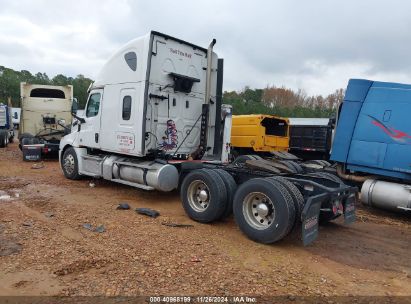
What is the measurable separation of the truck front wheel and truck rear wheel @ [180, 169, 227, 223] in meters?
4.74

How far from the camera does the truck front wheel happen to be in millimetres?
10199

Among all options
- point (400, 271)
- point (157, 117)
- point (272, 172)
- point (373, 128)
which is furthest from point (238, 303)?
point (373, 128)

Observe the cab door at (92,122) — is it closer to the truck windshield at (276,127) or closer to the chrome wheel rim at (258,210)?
the chrome wheel rim at (258,210)

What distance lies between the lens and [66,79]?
6012cm

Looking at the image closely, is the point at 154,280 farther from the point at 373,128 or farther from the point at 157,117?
the point at 373,128

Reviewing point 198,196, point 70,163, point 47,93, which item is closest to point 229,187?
point 198,196

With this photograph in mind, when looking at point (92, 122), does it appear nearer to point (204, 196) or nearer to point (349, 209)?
point (204, 196)

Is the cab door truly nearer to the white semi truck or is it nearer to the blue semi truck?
the white semi truck

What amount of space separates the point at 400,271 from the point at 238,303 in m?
2.44

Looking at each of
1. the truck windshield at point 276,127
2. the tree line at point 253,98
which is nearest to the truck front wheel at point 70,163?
the truck windshield at point 276,127

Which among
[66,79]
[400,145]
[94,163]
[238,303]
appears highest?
[66,79]

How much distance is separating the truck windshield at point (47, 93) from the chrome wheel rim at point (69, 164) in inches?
310

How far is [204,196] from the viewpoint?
20.9 feet

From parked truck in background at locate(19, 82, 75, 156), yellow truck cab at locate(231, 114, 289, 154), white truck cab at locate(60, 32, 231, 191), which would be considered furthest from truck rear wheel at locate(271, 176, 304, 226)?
parked truck in background at locate(19, 82, 75, 156)
